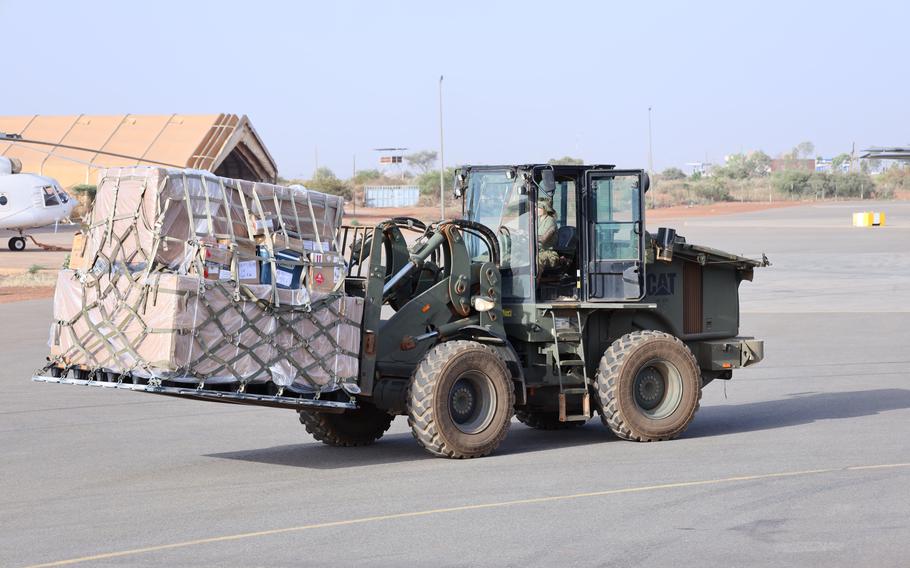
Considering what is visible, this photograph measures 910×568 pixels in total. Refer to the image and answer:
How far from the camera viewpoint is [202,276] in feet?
35.9

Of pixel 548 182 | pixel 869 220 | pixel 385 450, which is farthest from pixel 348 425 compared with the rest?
pixel 869 220

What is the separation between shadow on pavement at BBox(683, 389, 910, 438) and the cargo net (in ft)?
15.7

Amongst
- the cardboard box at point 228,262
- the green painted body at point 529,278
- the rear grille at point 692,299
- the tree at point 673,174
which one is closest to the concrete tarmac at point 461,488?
the green painted body at point 529,278

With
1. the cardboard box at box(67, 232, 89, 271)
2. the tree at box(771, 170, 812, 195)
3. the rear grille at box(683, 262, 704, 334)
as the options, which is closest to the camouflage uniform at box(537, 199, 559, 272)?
the rear grille at box(683, 262, 704, 334)

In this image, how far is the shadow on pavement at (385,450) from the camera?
41.6ft

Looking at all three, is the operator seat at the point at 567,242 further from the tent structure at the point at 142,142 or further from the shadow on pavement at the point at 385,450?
the tent structure at the point at 142,142

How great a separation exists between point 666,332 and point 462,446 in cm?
312

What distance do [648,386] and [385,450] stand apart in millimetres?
2845

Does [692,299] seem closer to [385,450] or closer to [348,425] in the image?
[385,450]

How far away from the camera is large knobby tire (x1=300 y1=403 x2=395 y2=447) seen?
13.5 m

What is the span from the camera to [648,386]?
544 inches

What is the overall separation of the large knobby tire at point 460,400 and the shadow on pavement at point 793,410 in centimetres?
261

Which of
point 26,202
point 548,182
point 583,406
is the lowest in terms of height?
point 583,406

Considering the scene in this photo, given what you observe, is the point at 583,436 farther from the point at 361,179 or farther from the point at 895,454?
the point at 361,179
